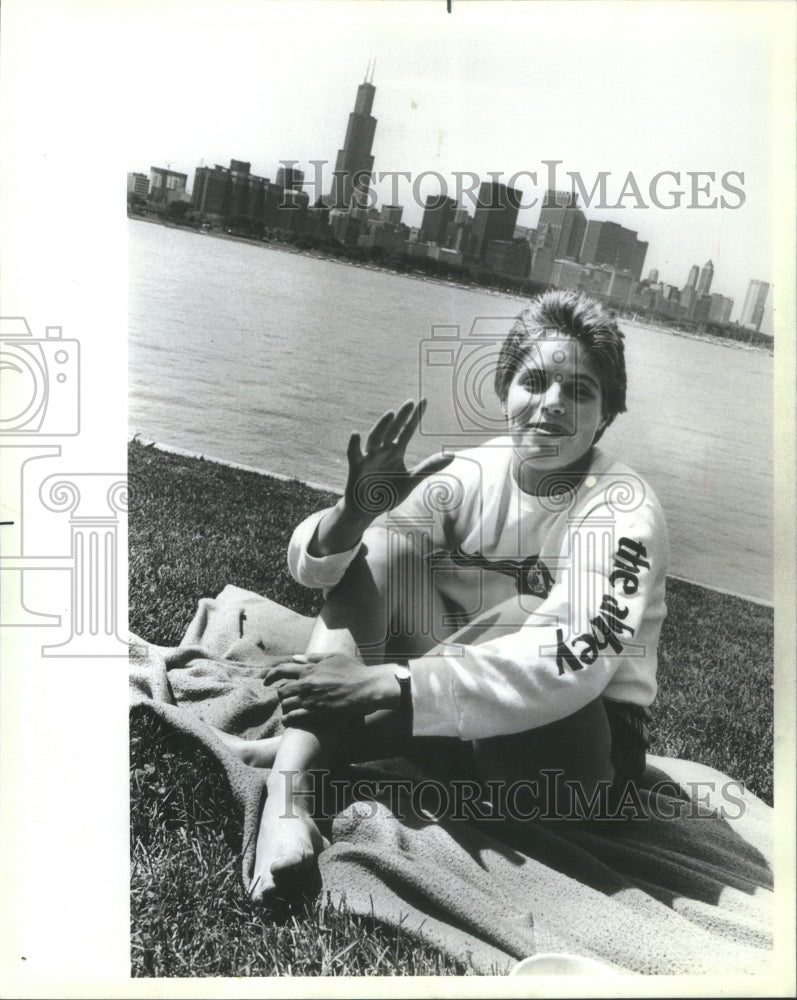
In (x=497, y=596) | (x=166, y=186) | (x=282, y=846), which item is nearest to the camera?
(x=282, y=846)

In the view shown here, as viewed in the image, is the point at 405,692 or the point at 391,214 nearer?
the point at 405,692

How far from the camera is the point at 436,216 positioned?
8.80ft

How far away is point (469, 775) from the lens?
2.58m

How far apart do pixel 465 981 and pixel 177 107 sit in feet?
8.23

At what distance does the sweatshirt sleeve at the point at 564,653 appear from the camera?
2498mm

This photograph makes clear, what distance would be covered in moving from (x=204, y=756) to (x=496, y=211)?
1.70 m

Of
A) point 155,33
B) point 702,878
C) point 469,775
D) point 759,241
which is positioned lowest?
point 702,878

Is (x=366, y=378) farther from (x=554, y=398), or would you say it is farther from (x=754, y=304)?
(x=754, y=304)

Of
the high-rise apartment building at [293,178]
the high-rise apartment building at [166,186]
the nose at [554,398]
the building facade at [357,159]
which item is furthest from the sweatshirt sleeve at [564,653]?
the high-rise apartment building at [166,186]

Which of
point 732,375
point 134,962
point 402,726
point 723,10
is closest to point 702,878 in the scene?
point 402,726

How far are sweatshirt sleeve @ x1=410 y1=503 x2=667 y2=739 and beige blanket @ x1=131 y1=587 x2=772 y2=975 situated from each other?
0.26 m

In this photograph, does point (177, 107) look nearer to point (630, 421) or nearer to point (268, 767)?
point (630, 421)

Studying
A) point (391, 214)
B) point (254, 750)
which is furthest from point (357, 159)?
point (254, 750)

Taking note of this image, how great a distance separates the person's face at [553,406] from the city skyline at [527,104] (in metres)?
0.38
